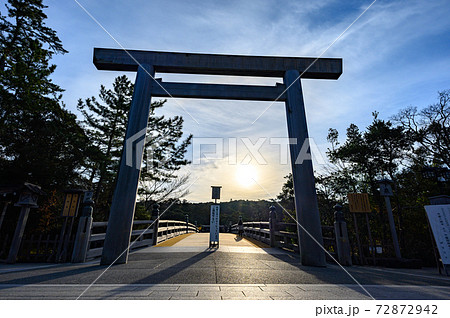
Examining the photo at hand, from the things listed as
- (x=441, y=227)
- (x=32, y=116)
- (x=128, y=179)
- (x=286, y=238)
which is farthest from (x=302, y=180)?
(x=32, y=116)

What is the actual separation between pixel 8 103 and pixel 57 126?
75.9 inches

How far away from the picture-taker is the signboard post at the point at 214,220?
754cm

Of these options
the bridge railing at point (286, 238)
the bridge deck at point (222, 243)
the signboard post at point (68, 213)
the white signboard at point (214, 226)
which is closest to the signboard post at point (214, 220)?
the white signboard at point (214, 226)

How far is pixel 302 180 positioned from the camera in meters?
4.85

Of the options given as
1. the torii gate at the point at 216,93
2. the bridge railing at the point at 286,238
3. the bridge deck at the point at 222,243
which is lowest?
the bridge deck at the point at 222,243

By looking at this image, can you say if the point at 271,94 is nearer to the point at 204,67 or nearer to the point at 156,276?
the point at 204,67

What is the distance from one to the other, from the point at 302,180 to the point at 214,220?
4.33 m

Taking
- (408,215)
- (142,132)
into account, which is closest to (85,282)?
(142,132)

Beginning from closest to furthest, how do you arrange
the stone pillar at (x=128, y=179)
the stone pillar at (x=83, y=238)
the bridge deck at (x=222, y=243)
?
the stone pillar at (x=128, y=179)
the stone pillar at (x=83, y=238)
the bridge deck at (x=222, y=243)

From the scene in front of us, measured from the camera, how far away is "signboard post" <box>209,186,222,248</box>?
7.54m

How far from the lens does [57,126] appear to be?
1004 centimetres

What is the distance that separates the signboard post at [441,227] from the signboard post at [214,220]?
20.3 feet

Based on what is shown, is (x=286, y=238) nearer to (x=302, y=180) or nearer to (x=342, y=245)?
(x=342, y=245)

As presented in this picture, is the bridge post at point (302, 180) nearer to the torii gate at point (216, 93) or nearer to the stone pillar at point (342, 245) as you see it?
the torii gate at point (216, 93)
